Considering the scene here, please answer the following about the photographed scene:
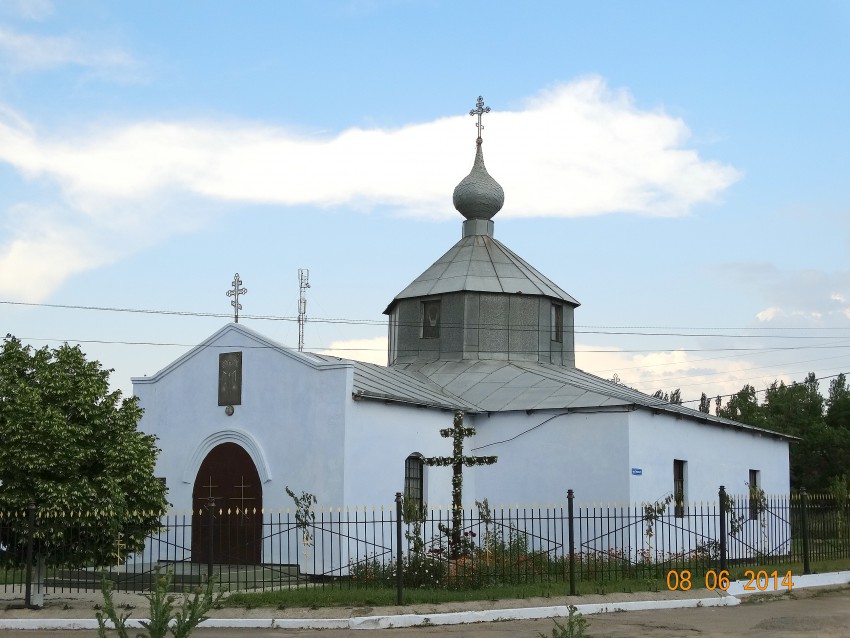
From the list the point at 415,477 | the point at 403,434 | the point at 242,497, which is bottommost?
the point at 242,497

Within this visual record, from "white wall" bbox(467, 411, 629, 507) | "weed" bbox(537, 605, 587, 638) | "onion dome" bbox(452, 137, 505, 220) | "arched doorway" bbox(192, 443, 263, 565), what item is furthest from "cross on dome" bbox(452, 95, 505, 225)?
"weed" bbox(537, 605, 587, 638)

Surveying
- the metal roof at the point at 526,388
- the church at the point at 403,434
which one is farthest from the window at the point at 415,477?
the metal roof at the point at 526,388

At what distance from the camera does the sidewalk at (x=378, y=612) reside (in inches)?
519

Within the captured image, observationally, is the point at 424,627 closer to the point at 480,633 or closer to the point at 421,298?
A: the point at 480,633

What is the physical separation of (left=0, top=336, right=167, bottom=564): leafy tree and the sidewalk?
3.24ft

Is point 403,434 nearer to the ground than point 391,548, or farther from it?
farther from it

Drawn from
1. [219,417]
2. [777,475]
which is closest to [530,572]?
[219,417]

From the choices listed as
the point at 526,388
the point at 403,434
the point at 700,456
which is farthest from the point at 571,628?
the point at 700,456

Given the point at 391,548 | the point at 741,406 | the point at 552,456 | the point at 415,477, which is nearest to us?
the point at 391,548

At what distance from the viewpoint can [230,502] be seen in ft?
67.4

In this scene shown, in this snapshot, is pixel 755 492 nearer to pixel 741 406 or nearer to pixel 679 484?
pixel 679 484

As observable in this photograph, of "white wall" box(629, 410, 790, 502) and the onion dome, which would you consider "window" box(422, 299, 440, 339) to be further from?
"white wall" box(629, 410, 790, 502)
